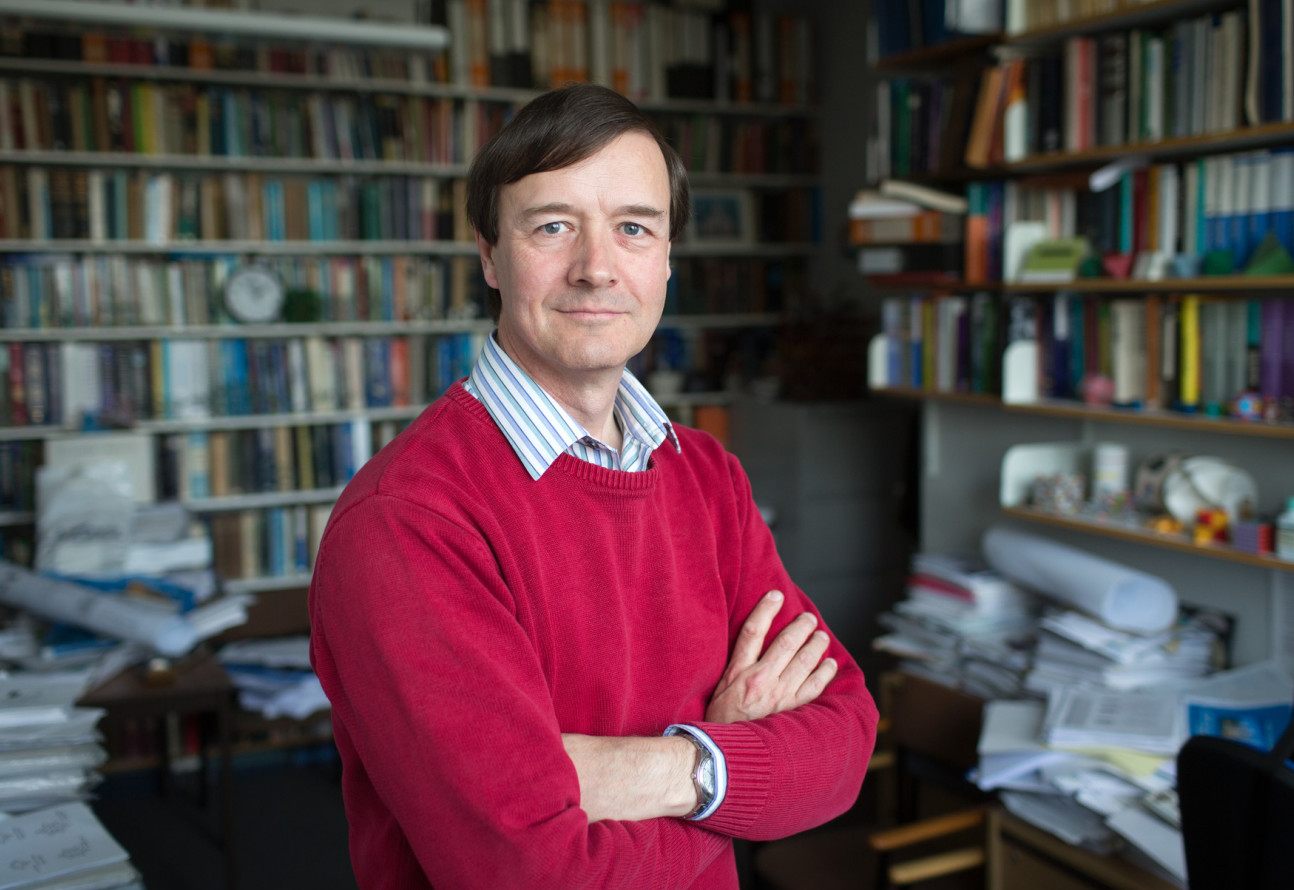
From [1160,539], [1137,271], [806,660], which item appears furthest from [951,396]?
[806,660]

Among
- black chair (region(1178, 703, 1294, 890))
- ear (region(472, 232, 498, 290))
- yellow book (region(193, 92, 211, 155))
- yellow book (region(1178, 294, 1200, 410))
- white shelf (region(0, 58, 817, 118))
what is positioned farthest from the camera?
yellow book (region(193, 92, 211, 155))

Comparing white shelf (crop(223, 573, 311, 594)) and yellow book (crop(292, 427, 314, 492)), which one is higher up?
yellow book (crop(292, 427, 314, 492))

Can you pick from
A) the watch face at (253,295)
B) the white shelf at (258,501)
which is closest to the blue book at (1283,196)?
the white shelf at (258,501)

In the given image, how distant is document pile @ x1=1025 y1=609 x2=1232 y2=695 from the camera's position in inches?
85.4

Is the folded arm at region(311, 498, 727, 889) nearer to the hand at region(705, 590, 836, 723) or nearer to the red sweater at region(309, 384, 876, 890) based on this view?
the red sweater at region(309, 384, 876, 890)

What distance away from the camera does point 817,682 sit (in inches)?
47.1

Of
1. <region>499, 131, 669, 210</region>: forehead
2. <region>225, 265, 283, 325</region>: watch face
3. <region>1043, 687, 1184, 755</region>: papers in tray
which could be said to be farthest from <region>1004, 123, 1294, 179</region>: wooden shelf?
<region>225, 265, 283, 325</region>: watch face

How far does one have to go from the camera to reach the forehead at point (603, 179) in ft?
3.35

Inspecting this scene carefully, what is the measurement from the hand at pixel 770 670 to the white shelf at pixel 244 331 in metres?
2.84

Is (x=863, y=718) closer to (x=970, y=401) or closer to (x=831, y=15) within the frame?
(x=970, y=401)

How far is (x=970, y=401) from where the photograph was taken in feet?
8.61

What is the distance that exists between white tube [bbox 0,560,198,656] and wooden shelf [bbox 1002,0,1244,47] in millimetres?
2535

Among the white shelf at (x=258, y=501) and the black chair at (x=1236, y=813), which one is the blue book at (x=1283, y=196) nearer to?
the black chair at (x=1236, y=813)

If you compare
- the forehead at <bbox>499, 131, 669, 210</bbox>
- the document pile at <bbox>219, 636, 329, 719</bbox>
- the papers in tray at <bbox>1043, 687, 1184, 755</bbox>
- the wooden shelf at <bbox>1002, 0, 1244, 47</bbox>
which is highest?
the wooden shelf at <bbox>1002, 0, 1244, 47</bbox>
